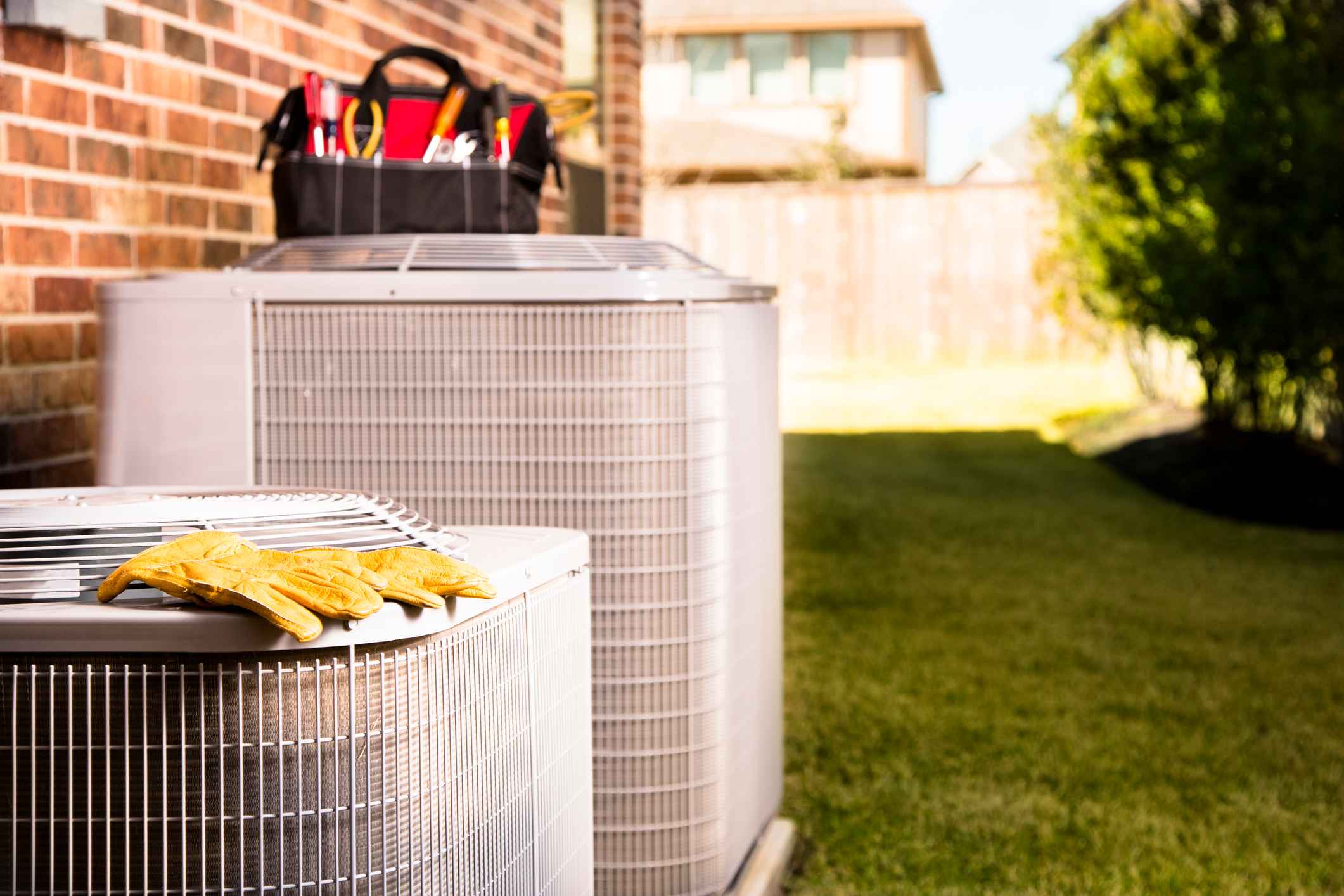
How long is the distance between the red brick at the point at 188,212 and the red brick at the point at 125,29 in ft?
1.02

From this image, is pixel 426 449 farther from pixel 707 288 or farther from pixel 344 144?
pixel 344 144

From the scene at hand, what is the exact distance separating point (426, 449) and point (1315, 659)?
3642 millimetres

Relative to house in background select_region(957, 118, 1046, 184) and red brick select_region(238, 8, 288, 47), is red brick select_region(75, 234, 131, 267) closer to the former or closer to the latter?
red brick select_region(238, 8, 288, 47)

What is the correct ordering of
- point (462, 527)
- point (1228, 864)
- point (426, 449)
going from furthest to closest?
point (1228, 864)
point (426, 449)
point (462, 527)

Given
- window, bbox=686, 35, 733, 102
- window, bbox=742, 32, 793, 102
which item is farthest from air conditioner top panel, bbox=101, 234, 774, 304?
window, bbox=686, 35, 733, 102

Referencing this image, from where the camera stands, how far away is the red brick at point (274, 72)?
3387 millimetres

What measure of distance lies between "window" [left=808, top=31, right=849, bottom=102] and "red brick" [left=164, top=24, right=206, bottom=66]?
85.1 feet

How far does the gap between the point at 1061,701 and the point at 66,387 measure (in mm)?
2894

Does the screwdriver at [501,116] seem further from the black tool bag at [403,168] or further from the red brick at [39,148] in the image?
the red brick at [39,148]

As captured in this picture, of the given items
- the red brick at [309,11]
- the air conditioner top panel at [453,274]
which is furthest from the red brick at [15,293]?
the red brick at [309,11]

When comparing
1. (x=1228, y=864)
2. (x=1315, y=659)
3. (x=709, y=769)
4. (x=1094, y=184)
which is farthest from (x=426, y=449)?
(x=1094, y=184)

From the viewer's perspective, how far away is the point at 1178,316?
898cm

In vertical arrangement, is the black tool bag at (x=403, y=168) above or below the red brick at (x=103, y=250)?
above

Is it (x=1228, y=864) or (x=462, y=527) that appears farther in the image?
(x=1228, y=864)
